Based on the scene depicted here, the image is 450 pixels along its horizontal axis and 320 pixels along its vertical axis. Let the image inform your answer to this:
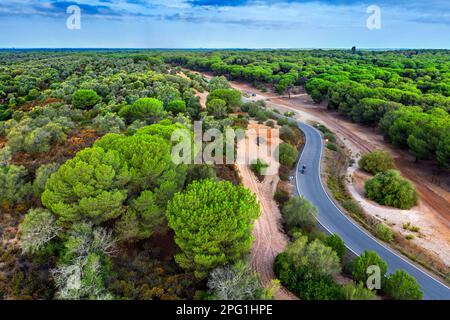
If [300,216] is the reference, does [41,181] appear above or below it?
above

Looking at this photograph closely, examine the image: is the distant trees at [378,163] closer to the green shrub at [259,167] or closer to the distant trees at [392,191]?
the distant trees at [392,191]

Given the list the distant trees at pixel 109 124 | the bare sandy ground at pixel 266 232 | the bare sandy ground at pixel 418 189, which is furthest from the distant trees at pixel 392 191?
the distant trees at pixel 109 124

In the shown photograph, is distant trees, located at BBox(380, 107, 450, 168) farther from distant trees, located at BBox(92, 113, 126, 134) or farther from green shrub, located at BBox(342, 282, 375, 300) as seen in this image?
distant trees, located at BBox(92, 113, 126, 134)

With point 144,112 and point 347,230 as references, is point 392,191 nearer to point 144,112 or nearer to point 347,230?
point 347,230

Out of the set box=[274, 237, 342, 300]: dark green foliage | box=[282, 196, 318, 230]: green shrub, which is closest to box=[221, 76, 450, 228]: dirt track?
box=[282, 196, 318, 230]: green shrub

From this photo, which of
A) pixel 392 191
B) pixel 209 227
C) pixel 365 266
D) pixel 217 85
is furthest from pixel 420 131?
pixel 217 85
